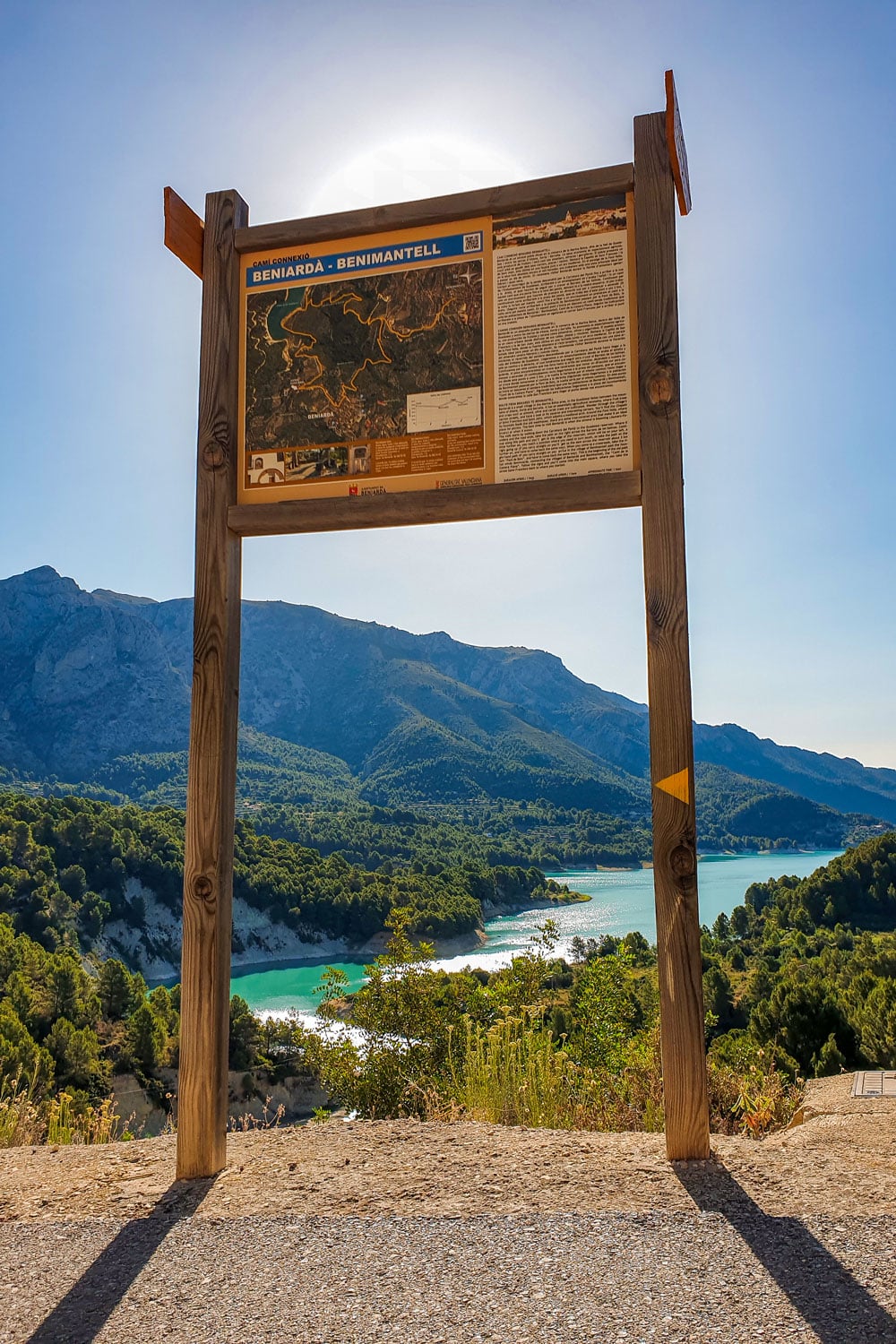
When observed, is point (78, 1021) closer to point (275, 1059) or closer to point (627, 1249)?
point (275, 1059)

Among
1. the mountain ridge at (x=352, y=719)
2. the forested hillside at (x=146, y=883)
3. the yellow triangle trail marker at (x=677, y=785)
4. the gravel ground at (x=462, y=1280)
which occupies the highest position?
the mountain ridge at (x=352, y=719)

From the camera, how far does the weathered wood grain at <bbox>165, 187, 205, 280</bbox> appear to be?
3047mm

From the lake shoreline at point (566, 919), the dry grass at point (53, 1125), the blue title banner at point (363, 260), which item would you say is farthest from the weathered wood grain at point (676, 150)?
the lake shoreline at point (566, 919)

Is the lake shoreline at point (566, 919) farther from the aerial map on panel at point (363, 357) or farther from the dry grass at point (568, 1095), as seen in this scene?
the aerial map on panel at point (363, 357)

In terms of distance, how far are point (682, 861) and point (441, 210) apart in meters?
2.20

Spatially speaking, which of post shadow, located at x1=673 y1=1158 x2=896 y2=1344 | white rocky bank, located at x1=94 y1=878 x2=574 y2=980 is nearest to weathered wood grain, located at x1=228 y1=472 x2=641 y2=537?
post shadow, located at x1=673 y1=1158 x2=896 y2=1344

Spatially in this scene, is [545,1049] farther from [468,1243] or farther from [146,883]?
[146,883]

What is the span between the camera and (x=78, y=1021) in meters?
22.4

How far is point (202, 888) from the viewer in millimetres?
2789

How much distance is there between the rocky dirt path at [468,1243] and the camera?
161cm

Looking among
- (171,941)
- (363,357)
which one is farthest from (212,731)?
(171,941)

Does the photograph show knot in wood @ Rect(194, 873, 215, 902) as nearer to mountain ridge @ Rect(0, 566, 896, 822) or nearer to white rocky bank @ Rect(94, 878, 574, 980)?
white rocky bank @ Rect(94, 878, 574, 980)

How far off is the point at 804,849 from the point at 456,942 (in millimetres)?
43478

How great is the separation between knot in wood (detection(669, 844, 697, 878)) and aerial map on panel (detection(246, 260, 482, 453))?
1458mm
